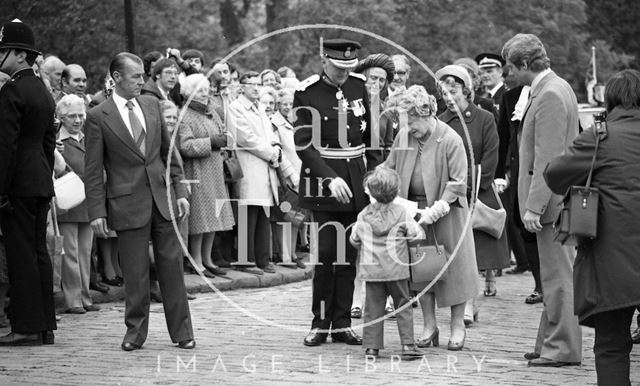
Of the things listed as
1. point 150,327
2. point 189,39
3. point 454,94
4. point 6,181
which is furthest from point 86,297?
point 189,39

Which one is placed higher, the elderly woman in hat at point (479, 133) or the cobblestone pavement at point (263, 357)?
the elderly woman in hat at point (479, 133)

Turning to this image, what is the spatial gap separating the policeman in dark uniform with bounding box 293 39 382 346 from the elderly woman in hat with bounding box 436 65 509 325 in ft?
6.37

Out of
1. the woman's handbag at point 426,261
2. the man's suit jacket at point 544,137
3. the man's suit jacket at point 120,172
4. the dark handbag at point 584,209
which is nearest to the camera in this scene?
the dark handbag at point 584,209

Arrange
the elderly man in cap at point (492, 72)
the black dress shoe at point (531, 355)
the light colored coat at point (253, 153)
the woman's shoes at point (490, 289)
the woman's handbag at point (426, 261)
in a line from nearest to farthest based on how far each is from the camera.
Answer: the black dress shoe at point (531, 355)
the woman's handbag at point (426, 261)
the woman's shoes at point (490, 289)
the light colored coat at point (253, 153)
the elderly man in cap at point (492, 72)

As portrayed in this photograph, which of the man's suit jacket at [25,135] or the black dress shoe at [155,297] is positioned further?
the black dress shoe at [155,297]

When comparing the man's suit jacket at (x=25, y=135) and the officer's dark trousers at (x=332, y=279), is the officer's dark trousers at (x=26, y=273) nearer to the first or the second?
the man's suit jacket at (x=25, y=135)

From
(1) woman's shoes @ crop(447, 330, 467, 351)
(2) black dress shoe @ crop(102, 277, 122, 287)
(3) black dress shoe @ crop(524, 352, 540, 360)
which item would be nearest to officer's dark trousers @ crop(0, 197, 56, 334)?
(2) black dress shoe @ crop(102, 277, 122, 287)

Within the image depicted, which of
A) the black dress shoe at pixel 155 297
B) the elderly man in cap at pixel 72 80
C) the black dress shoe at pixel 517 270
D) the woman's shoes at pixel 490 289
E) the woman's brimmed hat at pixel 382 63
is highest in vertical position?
the woman's brimmed hat at pixel 382 63

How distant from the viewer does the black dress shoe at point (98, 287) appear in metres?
14.0

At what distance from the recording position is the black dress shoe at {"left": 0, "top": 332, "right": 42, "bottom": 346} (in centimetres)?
1121

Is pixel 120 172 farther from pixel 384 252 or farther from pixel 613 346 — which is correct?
pixel 613 346

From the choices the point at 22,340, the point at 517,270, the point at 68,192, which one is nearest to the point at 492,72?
the point at 517,270

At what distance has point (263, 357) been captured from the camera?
34.1ft

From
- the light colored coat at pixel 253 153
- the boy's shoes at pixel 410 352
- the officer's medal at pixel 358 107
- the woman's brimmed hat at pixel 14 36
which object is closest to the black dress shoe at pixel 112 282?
the light colored coat at pixel 253 153
